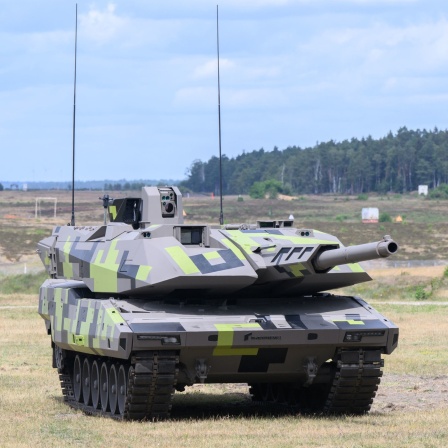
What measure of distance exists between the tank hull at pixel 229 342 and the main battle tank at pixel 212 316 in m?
0.02

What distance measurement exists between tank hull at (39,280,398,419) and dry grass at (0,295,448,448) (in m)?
0.56

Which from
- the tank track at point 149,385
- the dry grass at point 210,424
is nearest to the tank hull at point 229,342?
the tank track at point 149,385

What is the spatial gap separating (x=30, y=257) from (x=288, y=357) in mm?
58333

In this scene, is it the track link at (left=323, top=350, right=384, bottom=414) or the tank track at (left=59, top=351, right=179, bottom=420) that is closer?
the tank track at (left=59, top=351, right=179, bottom=420)

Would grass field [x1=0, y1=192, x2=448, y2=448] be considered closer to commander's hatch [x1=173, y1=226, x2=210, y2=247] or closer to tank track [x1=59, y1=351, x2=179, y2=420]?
tank track [x1=59, y1=351, x2=179, y2=420]

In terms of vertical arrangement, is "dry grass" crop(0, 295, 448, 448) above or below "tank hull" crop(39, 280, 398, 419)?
below

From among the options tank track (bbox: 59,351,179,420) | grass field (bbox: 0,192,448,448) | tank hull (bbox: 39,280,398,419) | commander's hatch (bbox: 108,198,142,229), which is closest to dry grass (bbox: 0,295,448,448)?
grass field (bbox: 0,192,448,448)

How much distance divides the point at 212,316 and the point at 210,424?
1.55 metres

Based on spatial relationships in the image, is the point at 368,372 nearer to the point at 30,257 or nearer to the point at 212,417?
the point at 212,417

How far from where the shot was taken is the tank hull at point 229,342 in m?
18.9

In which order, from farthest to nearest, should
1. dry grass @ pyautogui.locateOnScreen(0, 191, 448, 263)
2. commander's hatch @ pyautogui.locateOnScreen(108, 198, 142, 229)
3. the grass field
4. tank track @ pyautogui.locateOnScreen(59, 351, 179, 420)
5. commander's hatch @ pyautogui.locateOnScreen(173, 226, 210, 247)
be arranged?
dry grass @ pyautogui.locateOnScreen(0, 191, 448, 263)
commander's hatch @ pyautogui.locateOnScreen(108, 198, 142, 229)
commander's hatch @ pyautogui.locateOnScreen(173, 226, 210, 247)
tank track @ pyautogui.locateOnScreen(59, 351, 179, 420)
the grass field

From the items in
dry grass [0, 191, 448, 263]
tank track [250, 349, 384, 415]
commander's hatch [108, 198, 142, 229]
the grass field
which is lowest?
dry grass [0, 191, 448, 263]

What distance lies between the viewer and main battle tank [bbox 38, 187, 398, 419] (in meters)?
19.0

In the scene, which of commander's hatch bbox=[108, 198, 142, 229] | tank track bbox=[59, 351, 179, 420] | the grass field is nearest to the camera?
the grass field
